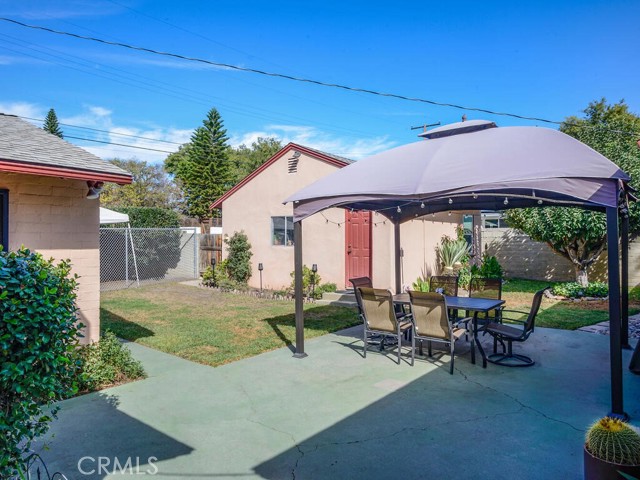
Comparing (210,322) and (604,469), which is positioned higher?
(604,469)

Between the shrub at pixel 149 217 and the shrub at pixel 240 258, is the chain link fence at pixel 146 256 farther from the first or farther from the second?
the shrub at pixel 240 258

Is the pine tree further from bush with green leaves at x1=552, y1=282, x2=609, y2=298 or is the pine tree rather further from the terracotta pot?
the terracotta pot

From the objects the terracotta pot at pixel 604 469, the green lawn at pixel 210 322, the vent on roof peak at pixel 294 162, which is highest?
the vent on roof peak at pixel 294 162

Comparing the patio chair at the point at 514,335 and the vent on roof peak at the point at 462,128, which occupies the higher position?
the vent on roof peak at the point at 462,128

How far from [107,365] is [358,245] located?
8017 millimetres

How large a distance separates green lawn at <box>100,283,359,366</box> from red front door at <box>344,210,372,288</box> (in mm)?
1827

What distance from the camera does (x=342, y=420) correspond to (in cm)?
437

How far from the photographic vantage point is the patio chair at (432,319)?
19.1 feet

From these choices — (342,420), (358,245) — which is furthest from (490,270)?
(342,420)

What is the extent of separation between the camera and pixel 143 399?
504 centimetres

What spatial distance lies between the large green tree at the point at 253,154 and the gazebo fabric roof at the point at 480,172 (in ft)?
123

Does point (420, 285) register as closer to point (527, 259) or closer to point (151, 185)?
point (527, 259)

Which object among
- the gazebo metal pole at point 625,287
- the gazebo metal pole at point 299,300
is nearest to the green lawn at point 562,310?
the gazebo metal pole at point 625,287

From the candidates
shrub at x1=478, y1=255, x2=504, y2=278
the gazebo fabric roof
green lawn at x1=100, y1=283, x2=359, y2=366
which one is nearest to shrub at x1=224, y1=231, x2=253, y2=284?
green lawn at x1=100, y1=283, x2=359, y2=366
